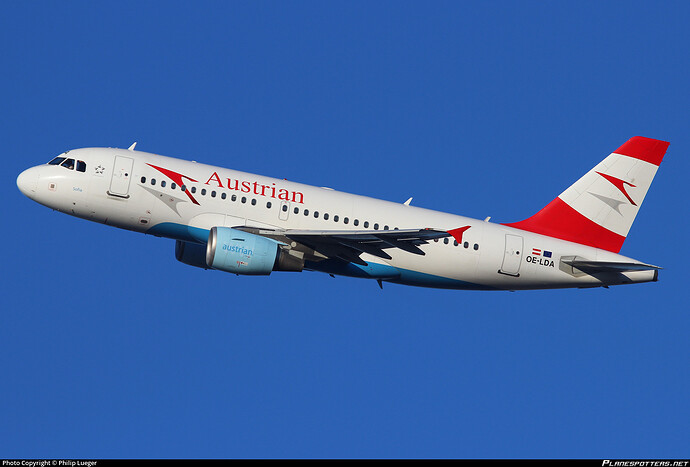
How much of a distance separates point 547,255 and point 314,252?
12.4 m

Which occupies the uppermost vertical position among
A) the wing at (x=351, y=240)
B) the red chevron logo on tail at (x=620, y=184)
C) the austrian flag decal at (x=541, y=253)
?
the red chevron logo on tail at (x=620, y=184)

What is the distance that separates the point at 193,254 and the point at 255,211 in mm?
5591

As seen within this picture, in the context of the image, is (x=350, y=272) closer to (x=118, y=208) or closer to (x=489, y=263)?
(x=489, y=263)

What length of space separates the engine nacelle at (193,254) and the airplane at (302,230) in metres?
0.05

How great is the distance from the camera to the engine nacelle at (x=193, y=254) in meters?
46.8

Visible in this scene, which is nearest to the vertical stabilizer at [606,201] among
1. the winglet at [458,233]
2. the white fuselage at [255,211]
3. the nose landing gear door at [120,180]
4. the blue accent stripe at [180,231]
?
the white fuselage at [255,211]

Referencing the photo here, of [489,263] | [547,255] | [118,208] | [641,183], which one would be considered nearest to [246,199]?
[118,208]

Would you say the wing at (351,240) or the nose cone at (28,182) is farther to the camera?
the nose cone at (28,182)

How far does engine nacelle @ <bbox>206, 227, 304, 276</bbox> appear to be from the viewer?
135 feet

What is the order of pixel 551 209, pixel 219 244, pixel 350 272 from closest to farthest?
pixel 219 244 < pixel 350 272 < pixel 551 209

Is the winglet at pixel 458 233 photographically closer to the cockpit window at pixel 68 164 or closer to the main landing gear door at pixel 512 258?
the main landing gear door at pixel 512 258

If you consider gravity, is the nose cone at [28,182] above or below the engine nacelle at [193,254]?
above

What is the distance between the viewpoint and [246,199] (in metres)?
43.1

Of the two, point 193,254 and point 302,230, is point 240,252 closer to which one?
point 302,230
